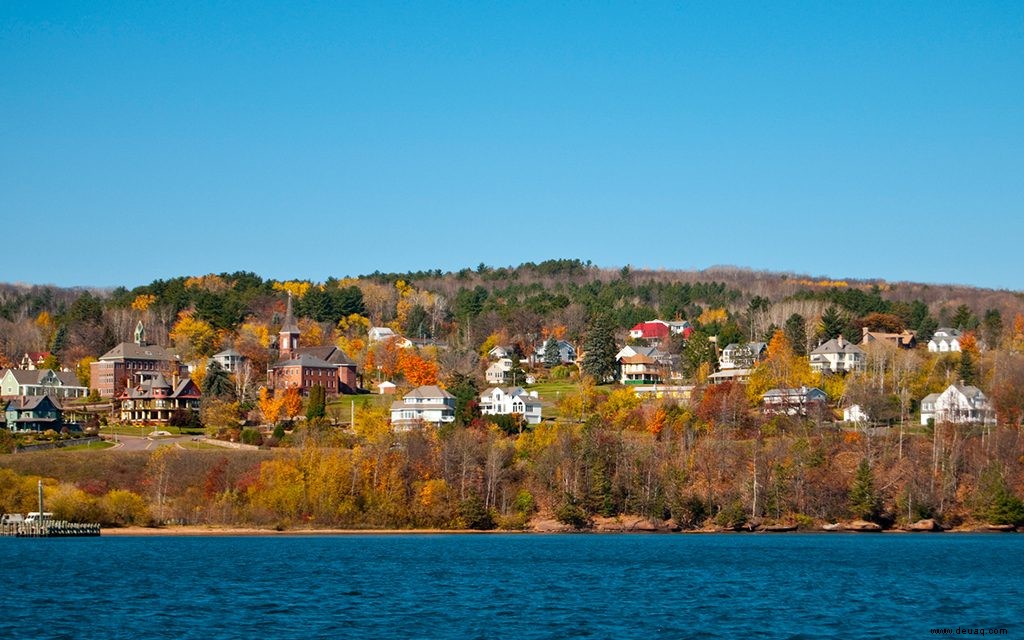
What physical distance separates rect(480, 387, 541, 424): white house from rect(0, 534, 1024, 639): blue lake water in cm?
4187

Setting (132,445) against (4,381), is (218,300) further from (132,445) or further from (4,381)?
(132,445)

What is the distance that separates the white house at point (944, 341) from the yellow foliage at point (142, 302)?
360 ft

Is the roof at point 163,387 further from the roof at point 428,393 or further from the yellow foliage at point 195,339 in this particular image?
the yellow foliage at point 195,339

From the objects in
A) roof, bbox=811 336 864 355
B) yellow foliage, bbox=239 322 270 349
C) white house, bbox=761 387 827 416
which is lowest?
white house, bbox=761 387 827 416

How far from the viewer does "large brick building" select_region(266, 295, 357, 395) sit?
467 ft

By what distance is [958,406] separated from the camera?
119 metres

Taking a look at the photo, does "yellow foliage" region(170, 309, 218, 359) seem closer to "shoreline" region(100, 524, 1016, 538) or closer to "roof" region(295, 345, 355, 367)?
"roof" region(295, 345, 355, 367)

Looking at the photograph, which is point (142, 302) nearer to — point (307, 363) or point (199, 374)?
point (199, 374)

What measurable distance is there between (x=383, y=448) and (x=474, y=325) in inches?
3315

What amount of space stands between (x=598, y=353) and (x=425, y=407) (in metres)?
31.5

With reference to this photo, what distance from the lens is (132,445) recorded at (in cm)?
10912

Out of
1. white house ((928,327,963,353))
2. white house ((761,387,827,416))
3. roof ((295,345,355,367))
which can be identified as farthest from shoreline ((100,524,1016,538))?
white house ((928,327,963,353))

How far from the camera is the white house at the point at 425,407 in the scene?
404 ft

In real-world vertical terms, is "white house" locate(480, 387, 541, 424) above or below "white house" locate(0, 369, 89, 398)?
below
